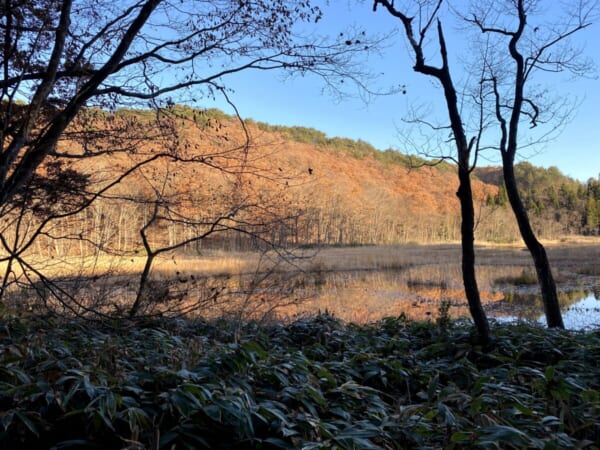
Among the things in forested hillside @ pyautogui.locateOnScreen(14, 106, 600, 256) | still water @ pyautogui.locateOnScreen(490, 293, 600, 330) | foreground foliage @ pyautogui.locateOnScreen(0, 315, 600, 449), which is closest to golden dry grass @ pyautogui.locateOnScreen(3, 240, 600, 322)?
forested hillside @ pyautogui.locateOnScreen(14, 106, 600, 256)

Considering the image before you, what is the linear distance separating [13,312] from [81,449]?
14.3 feet

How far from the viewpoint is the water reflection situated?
11789 mm

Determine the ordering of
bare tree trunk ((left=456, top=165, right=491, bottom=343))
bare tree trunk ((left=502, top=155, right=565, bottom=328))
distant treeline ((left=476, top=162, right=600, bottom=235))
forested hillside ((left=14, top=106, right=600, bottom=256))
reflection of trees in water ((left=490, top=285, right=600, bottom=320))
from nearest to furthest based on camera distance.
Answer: bare tree trunk ((left=456, top=165, right=491, bottom=343))
forested hillside ((left=14, top=106, right=600, bottom=256))
bare tree trunk ((left=502, top=155, right=565, bottom=328))
reflection of trees in water ((left=490, top=285, right=600, bottom=320))
distant treeline ((left=476, top=162, right=600, bottom=235))

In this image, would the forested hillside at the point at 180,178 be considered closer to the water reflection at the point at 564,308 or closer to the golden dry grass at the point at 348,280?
the golden dry grass at the point at 348,280

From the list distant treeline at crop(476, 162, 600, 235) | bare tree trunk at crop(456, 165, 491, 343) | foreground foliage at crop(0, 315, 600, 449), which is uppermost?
distant treeline at crop(476, 162, 600, 235)

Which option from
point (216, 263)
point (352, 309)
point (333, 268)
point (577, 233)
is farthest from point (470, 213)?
point (577, 233)

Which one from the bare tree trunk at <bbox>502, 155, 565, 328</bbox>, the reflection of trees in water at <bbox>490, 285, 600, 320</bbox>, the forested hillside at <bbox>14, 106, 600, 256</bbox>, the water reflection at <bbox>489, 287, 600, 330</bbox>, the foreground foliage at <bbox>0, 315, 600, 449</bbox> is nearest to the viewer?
the foreground foliage at <bbox>0, 315, 600, 449</bbox>

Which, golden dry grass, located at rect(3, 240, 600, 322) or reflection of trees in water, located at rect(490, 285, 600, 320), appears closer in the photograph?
golden dry grass, located at rect(3, 240, 600, 322)

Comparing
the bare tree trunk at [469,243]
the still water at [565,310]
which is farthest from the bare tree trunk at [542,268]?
the still water at [565,310]

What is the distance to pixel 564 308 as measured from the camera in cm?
1373

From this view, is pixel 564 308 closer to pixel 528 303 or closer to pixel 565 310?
pixel 565 310

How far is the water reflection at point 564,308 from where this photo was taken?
11.8 meters

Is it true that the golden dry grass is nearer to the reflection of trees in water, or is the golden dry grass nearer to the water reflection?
the reflection of trees in water

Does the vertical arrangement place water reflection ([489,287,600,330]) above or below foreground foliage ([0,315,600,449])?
below
